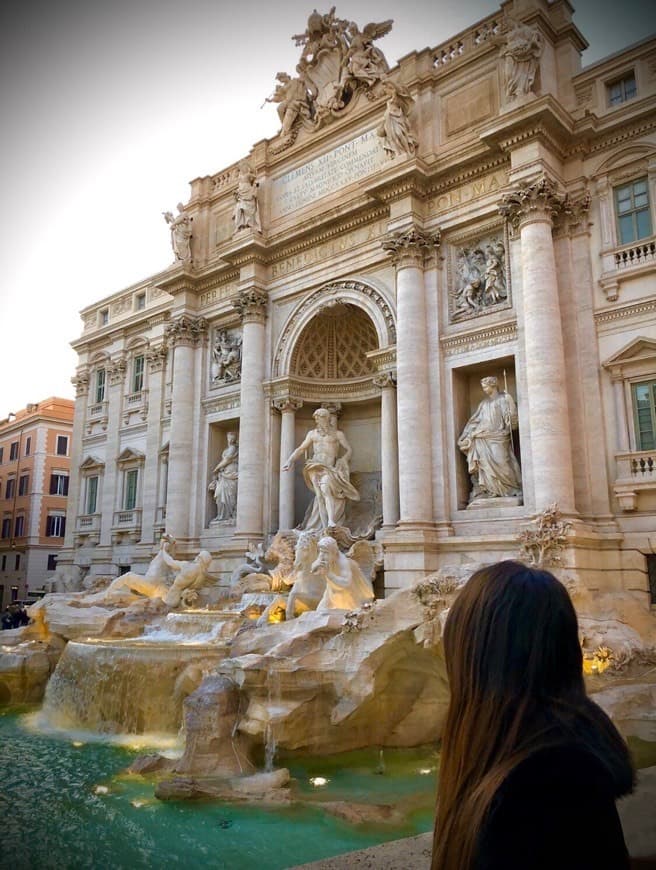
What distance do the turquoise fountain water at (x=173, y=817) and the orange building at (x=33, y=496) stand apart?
32066 mm

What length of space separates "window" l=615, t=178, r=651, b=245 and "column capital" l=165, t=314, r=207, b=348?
43.0 ft

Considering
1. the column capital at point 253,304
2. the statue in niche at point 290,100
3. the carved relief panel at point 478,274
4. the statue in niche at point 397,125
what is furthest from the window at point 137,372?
the carved relief panel at point 478,274

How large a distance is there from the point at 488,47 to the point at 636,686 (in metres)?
14.9

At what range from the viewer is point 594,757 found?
1489 millimetres

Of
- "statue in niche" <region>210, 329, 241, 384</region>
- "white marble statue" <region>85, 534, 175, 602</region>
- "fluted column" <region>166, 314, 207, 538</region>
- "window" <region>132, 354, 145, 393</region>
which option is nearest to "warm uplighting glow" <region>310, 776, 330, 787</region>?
Answer: "white marble statue" <region>85, 534, 175, 602</region>

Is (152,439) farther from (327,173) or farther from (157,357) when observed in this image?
(327,173)

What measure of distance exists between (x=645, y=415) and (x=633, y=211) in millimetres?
4441

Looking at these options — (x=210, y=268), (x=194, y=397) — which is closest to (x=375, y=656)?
(x=194, y=397)

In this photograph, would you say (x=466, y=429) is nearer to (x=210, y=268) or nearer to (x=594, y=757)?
(x=210, y=268)

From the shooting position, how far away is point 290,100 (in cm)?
2159

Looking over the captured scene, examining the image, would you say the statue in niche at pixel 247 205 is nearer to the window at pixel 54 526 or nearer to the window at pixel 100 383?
the window at pixel 100 383

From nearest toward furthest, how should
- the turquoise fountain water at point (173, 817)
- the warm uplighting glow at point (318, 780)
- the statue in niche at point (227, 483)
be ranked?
1. the turquoise fountain water at point (173, 817)
2. the warm uplighting glow at point (318, 780)
3. the statue in niche at point (227, 483)

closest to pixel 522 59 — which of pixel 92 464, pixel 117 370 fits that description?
pixel 117 370

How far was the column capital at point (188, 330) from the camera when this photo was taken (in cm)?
2320
